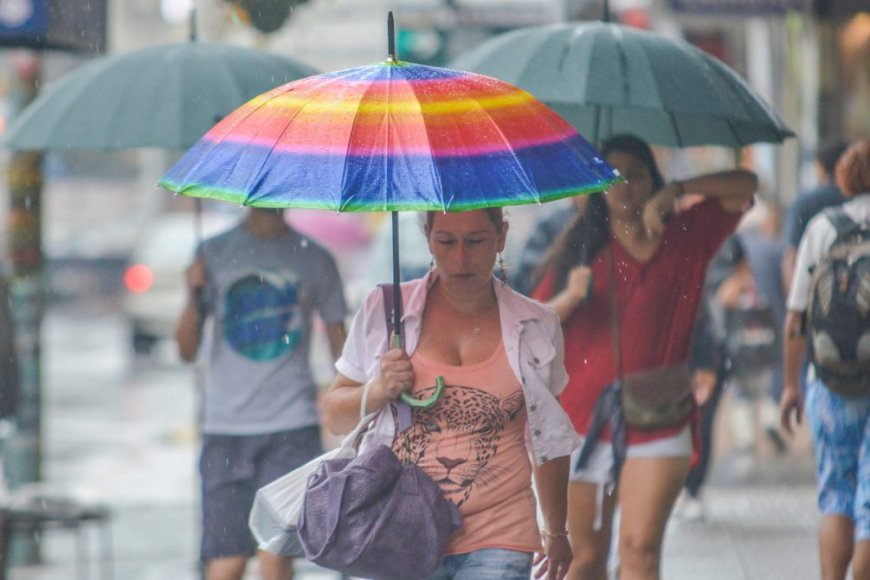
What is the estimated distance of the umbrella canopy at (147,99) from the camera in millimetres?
6074

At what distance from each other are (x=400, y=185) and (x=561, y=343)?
0.86m

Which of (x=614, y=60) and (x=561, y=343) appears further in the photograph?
(x=614, y=60)

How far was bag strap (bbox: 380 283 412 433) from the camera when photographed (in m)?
4.16

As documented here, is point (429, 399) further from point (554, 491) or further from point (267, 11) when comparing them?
point (267, 11)

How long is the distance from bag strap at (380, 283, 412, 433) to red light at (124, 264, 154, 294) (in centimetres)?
1621

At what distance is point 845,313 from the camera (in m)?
5.79

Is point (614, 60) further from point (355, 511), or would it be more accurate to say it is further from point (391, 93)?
point (355, 511)

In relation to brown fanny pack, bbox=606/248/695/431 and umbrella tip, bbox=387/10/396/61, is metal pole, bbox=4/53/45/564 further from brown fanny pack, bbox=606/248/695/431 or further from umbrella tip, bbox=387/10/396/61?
umbrella tip, bbox=387/10/396/61

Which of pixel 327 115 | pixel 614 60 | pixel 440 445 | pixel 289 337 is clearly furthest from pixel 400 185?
pixel 289 337

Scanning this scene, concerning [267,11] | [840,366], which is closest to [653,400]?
[840,366]

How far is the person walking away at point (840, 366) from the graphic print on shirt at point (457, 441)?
209 cm

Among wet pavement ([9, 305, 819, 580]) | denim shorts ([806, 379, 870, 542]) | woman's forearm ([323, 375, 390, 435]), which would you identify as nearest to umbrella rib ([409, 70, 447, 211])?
woman's forearm ([323, 375, 390, 435])

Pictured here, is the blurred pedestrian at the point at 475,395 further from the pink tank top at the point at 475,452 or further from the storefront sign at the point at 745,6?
the storefront sign at the point at 745,6

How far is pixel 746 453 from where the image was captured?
11.7 metres
